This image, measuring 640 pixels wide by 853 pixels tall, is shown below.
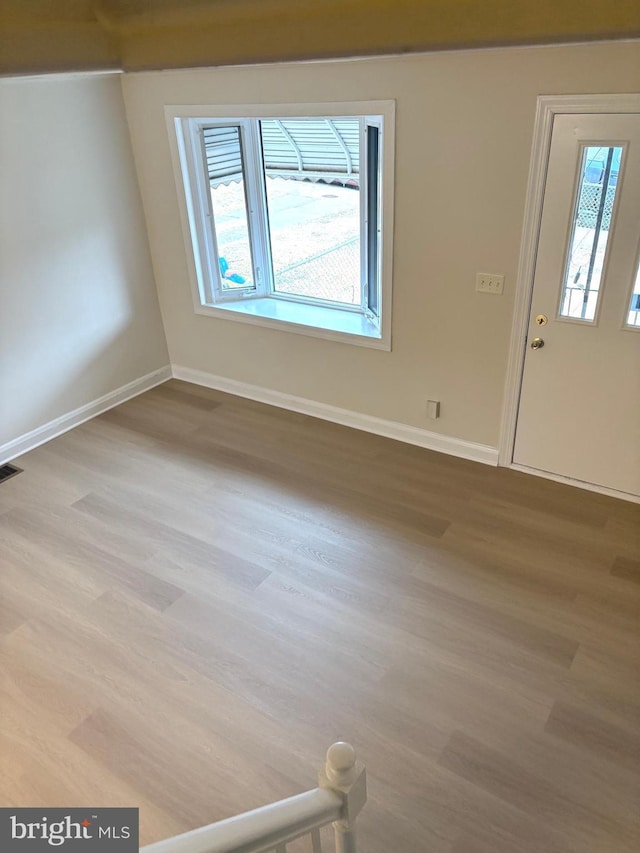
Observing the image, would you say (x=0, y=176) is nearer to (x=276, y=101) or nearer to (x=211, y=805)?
(x=276, y=101)

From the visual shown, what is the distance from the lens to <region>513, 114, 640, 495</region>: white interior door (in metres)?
2.80

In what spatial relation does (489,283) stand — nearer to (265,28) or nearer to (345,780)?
(265,28)

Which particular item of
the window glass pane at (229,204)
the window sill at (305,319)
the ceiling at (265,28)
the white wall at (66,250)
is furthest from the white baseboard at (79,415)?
the ceiling at (265,28)

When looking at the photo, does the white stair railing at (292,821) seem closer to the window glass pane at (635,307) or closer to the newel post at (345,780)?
the newel post at (345,780)

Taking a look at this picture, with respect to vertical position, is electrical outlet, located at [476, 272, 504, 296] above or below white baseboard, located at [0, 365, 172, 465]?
above

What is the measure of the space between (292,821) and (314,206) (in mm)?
4061

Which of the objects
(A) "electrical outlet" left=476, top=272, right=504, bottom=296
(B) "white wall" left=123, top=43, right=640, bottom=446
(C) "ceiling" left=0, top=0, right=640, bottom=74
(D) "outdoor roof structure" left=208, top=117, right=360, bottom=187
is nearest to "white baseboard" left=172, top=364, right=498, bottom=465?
(B) "white wall" left=123, top=43, right=640, bottom=446

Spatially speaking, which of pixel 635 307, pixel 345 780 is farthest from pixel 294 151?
pixel 345 780

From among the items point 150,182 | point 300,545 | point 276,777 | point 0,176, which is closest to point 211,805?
point 276,777

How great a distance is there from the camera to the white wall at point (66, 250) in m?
3.65

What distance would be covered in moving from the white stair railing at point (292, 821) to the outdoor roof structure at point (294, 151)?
3649mm

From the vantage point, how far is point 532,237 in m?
3.08

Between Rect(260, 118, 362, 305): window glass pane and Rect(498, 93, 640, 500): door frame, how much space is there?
4.25ft

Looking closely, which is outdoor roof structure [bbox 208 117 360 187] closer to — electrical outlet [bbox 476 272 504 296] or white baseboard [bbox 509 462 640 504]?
electrical outlet [bbox 476 272 504 296]
